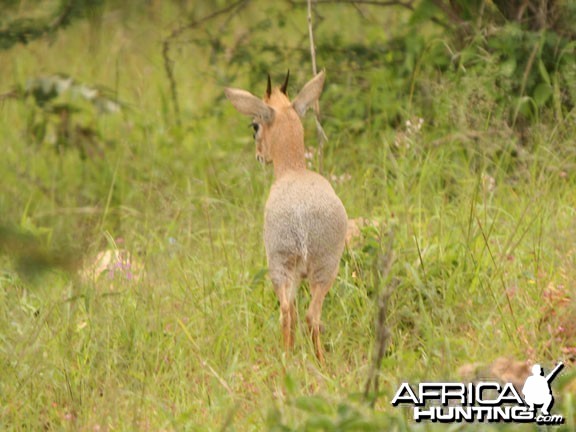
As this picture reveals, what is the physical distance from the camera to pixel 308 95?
4426 mm

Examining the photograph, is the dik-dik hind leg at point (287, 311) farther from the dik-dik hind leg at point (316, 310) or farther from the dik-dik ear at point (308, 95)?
the dik-dik ear at point (308, 95)

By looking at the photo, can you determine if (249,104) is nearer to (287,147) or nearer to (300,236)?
(287,147)

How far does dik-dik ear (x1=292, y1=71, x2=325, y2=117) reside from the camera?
4.43 meters

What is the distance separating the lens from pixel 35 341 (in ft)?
13.1

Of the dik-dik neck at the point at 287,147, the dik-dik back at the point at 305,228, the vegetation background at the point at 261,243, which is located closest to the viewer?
the vegetation background at the point at 261,243

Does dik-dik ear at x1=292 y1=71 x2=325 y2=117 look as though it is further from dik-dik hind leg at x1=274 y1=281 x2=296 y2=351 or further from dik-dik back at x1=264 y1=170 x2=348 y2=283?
dik-dik hind leg at x1=274 y1=281 x2=296 y2=351

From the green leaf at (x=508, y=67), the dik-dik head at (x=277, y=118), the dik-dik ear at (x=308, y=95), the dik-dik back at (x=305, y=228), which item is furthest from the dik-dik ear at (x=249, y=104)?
the green leaf at (x=508, y=67)

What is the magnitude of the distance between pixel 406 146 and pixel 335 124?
1168mm

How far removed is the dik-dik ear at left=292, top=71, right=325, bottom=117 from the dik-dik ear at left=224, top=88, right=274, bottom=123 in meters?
0.12

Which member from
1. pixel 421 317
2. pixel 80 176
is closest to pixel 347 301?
pixel 421 317

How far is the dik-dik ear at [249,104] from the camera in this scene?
434 centimetres

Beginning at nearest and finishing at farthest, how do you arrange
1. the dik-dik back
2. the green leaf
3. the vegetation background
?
the vegetation background → the dik-dik back → the green leaf

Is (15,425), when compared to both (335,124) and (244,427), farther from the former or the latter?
(335,124)

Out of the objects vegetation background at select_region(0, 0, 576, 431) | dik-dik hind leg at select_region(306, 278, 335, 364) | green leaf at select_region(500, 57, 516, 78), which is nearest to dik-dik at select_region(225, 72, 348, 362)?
dik-dik hind leg at select_region(306, 278, 335, 364)
